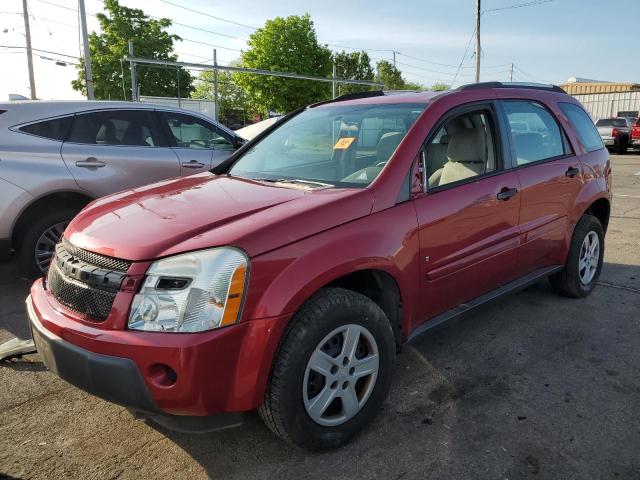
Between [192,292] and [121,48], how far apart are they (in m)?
41.3

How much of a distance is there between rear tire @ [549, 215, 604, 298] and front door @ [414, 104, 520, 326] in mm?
954

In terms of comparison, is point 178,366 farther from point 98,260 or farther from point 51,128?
point 51,128

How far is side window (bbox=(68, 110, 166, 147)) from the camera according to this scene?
16.9ft

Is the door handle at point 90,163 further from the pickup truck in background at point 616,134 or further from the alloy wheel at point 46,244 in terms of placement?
the pickup truck in background at point 616,134

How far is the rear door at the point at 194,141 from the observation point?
5.80 meters

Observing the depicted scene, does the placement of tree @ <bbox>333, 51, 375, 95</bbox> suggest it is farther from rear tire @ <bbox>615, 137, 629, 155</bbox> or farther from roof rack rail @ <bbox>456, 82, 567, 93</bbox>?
roof rack rail @ <bbox>456, 82, 567, 93</bbox>

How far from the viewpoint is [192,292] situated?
2078 mm

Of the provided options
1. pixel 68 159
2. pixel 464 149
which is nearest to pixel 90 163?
pixel 68 159

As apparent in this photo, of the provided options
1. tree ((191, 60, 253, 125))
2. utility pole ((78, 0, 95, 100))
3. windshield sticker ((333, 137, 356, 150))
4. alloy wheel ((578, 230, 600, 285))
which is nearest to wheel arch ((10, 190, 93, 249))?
windshield sticker ((333, 137, 356, 150))

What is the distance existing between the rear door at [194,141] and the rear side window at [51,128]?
1.04 m

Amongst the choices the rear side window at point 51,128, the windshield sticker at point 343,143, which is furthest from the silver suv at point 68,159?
the windshield sticker at point 343,143

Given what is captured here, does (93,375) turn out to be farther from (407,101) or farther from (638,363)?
(638,363)

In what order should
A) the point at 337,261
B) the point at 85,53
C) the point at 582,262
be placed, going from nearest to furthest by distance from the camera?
1. the point at 337,261
2. the point at 582,262
3. the point at 85,53

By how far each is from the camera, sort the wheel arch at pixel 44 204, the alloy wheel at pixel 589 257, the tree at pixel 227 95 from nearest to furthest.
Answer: the alloy wheel at pixel 589 257 < the wheel arch at pixel 44 204 < the tree at pixel 227 95
